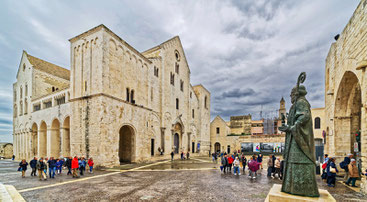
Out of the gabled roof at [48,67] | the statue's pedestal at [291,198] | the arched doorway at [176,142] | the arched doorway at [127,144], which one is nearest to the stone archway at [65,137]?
the arched doorway at [127,144]

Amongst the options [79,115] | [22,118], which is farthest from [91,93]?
[22,118]

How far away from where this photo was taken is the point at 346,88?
1173 centimetres

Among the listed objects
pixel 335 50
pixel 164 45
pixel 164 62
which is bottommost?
pixel 335 50

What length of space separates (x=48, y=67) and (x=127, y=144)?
68.2ft

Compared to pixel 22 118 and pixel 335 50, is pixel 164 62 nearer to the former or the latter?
pixel 335 50

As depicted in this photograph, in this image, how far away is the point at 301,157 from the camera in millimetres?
4578

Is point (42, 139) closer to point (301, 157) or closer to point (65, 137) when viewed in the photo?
point (65, 137)

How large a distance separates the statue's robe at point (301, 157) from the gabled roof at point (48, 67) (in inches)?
1310

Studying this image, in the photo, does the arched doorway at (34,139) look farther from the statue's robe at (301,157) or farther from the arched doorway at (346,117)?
the arched doorway at (346,117)

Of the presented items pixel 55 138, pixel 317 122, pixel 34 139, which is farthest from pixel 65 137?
pixel 317 122

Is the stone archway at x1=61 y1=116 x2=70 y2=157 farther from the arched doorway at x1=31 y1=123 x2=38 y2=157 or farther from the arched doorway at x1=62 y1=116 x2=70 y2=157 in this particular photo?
the arched doorway at x1=31 y1=123 x2=38 y2=157

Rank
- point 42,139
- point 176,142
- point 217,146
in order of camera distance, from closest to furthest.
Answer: point 42,139, point 176,142, point 217,146

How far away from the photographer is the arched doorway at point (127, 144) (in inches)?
746

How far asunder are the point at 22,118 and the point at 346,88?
127 ft
